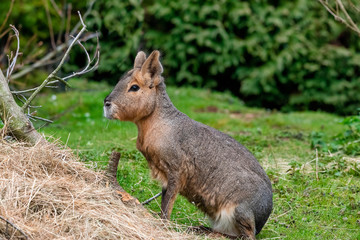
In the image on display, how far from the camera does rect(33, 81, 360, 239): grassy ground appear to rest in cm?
564

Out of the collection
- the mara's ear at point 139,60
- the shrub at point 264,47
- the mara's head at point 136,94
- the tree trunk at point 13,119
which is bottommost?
the shrub at point 264,47

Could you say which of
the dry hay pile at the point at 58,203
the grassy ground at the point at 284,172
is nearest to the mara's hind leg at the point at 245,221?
the grassy ground at the point at 284,172

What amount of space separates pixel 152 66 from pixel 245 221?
1754 millimetres

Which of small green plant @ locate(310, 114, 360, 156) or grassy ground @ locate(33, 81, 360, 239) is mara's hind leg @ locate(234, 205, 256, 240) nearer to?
grassy ground @ locate(33, 81, 360, 239)

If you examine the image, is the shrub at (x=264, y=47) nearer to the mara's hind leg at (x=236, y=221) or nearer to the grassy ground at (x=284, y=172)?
the grassy ground at (x=284, y=172)

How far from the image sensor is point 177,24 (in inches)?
574

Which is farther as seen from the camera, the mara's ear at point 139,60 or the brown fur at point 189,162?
the mara's ear at point 139,60

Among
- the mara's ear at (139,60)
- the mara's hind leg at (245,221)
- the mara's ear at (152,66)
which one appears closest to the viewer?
the mara's hind leg at (245,221)

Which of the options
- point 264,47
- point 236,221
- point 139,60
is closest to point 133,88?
point 139,60

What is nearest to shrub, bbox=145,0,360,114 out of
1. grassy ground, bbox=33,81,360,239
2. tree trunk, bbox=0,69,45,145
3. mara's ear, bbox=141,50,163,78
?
grassy ground, bbox=33,81,360,239

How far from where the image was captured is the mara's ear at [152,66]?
16.4 ft

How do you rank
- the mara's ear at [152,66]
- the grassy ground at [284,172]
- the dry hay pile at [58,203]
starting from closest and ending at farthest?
the dry hay pile at [58,203], the mara's ear at [152,66], the grassy ground at [284,172]

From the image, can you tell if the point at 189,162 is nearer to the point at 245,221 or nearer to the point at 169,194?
the point at 169,194

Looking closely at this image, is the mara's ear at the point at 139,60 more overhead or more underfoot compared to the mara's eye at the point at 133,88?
more overhead
